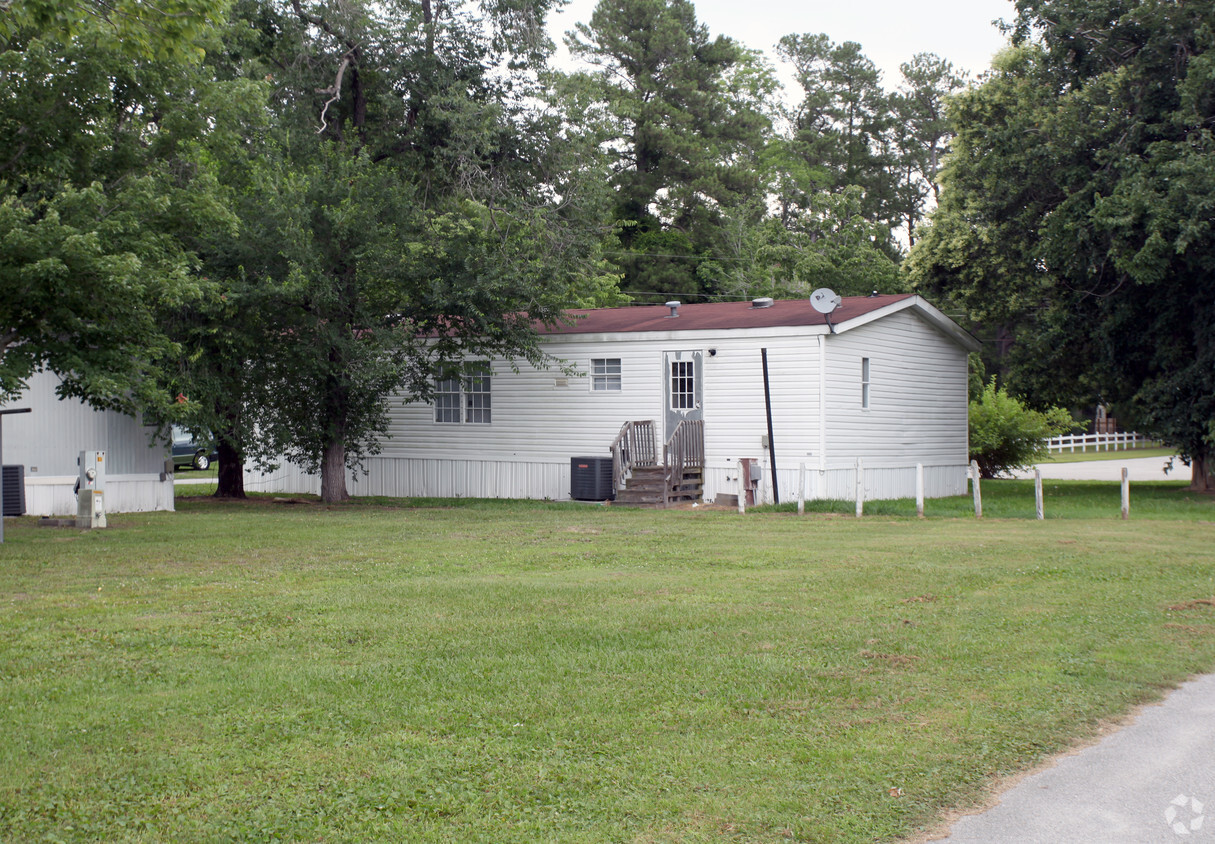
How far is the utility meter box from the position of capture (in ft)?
54.6

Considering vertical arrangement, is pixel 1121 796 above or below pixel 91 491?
below

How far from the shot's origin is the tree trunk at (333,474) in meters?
23.9

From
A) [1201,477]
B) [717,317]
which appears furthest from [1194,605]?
[1201,477]

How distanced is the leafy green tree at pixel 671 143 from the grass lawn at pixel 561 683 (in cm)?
3527

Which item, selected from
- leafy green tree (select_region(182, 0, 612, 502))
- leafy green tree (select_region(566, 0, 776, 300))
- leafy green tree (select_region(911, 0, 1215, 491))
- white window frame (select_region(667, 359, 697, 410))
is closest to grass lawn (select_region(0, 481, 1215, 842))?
leafy green tree (select_region(182, 0, 612, 502))

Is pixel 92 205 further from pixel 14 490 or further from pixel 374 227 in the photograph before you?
pixel 374 227

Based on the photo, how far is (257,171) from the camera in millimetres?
20125

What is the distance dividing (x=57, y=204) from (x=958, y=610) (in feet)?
36.2

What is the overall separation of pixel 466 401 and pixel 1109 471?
23.7 metres

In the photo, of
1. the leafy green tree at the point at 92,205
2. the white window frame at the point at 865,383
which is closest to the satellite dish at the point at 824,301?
the white window frame at the point at 865,383

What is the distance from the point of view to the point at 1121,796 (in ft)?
16.9

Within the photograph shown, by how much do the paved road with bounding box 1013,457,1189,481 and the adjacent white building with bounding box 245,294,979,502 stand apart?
9632mm

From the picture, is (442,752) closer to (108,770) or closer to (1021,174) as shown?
(108,770)

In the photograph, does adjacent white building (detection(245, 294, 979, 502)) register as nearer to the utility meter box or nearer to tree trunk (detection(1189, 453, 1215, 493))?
tree trunk (detection(1189, 453, 1215, 493))
